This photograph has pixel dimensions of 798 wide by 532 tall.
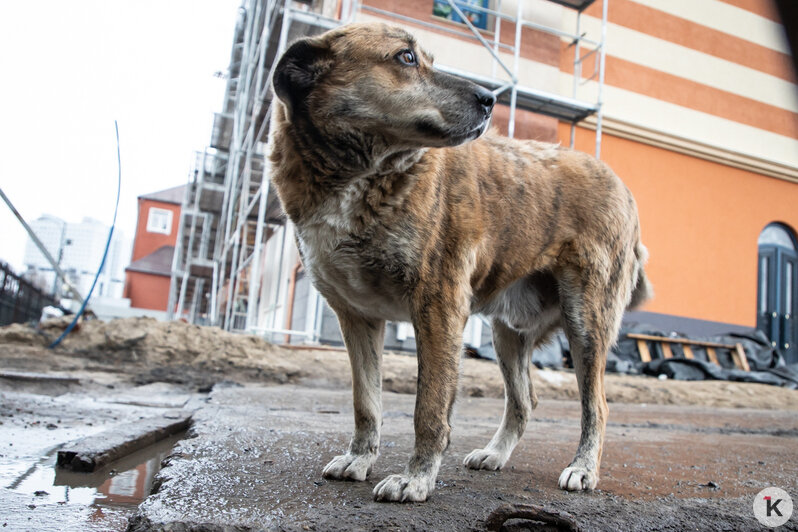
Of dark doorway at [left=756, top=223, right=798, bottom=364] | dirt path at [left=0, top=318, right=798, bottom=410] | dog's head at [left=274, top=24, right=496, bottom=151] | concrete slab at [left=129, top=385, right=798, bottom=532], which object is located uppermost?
dark doorway at [left=756, top=223, right=798, bottom=364]

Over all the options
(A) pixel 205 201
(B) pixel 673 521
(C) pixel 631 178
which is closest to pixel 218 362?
(B) pixel 673 521

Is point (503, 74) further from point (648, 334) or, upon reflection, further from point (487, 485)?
point (487, 485)

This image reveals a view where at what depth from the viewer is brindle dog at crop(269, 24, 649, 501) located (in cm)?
211

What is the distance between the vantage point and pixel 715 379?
9.15 metres

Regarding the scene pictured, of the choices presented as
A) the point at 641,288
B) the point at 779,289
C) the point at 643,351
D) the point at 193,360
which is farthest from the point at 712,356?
the point at 193,360

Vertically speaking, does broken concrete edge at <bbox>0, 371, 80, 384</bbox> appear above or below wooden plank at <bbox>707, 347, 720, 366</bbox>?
below

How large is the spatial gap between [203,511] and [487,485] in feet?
3.29

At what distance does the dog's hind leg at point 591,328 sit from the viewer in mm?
2561

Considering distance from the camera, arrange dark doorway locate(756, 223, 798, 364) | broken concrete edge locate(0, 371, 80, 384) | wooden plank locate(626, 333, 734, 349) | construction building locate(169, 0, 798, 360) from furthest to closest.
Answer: dark doorway locate(756, 223, 798, 364) → construction building locate(169, 0, 798, 360) → wooden plank locate(626, 333, 734, 349) → broken concrete edge locate(0, 371, 80, 384)

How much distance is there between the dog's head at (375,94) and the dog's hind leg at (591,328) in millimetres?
875

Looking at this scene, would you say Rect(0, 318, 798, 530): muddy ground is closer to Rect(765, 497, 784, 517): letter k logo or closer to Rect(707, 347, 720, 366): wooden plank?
Rect(765, 497, 784, 517): letter k logo

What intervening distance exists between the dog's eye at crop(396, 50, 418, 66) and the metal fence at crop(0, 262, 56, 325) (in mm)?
11675

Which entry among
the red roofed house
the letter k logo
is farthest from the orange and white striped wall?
the red roofed house

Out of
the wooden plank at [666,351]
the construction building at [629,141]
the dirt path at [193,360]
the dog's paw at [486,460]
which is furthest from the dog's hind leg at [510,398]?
the wooden plank at [666,351]
